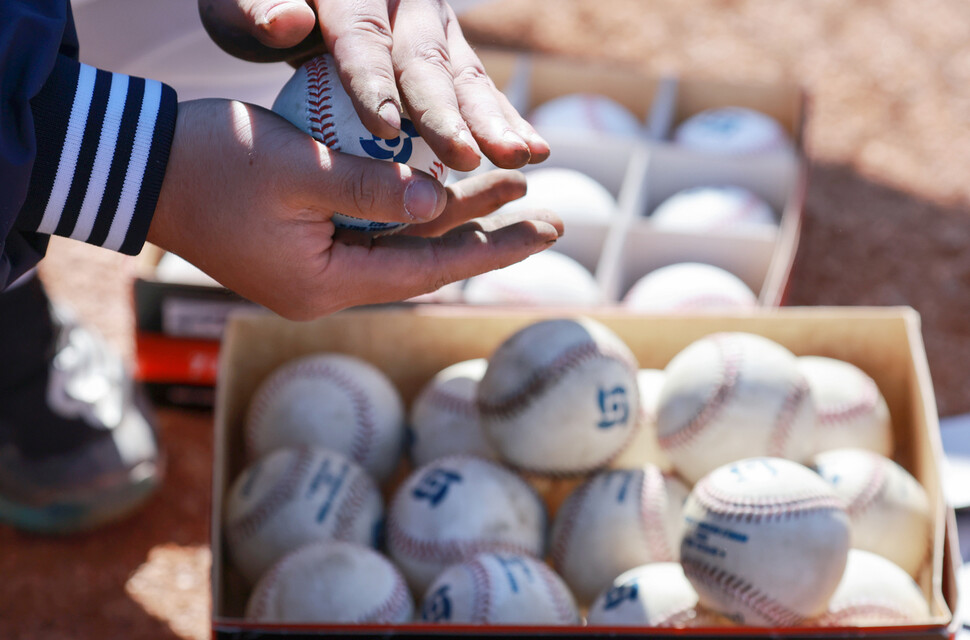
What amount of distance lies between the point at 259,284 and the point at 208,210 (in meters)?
0.12

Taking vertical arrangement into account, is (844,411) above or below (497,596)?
above

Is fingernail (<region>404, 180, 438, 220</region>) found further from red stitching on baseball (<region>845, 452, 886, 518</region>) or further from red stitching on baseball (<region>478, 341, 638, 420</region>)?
red stitching on baseball (<region>845, 452, 886, 518</region>)

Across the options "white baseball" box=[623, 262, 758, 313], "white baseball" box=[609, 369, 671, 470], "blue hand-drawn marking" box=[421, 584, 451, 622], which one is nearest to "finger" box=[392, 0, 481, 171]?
"blue hand-drawn marking" box=[421, 584, 451, 622]

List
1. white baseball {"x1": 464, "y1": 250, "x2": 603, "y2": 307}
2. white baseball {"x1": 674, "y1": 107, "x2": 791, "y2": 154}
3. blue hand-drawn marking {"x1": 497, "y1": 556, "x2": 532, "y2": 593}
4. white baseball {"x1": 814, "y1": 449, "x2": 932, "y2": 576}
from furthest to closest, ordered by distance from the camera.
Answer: white baseball {"x1": 674, "y1": 107, "x2": 791, "y2": 154}
white baseball {"x1": 464, "y1": 250, "x2": 603, "y2": 307}
white baseball {"x1": 814, "y1": 449, "x2": 932, "y2": 576}
blue hand-drawn marking {"x1": 497, "y1": 556, "x2": 532, "y2": 593}

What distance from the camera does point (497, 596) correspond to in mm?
1429

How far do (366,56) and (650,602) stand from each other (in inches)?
37.7

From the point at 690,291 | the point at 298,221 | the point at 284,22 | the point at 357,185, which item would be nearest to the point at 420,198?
the point at 357,185

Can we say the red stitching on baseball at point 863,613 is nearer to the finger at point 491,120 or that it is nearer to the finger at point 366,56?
the finger at point 491,120

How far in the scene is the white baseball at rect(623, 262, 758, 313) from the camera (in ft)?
7.48

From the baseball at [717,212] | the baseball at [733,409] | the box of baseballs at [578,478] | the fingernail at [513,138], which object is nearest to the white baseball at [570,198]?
the baseball at [717,212]

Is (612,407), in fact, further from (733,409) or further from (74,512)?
(74,512)

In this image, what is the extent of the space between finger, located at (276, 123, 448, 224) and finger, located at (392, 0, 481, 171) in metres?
0.05

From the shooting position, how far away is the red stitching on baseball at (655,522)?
1625 mm

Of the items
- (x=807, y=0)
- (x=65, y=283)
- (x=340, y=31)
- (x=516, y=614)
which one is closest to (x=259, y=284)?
(x=340, y=31)
